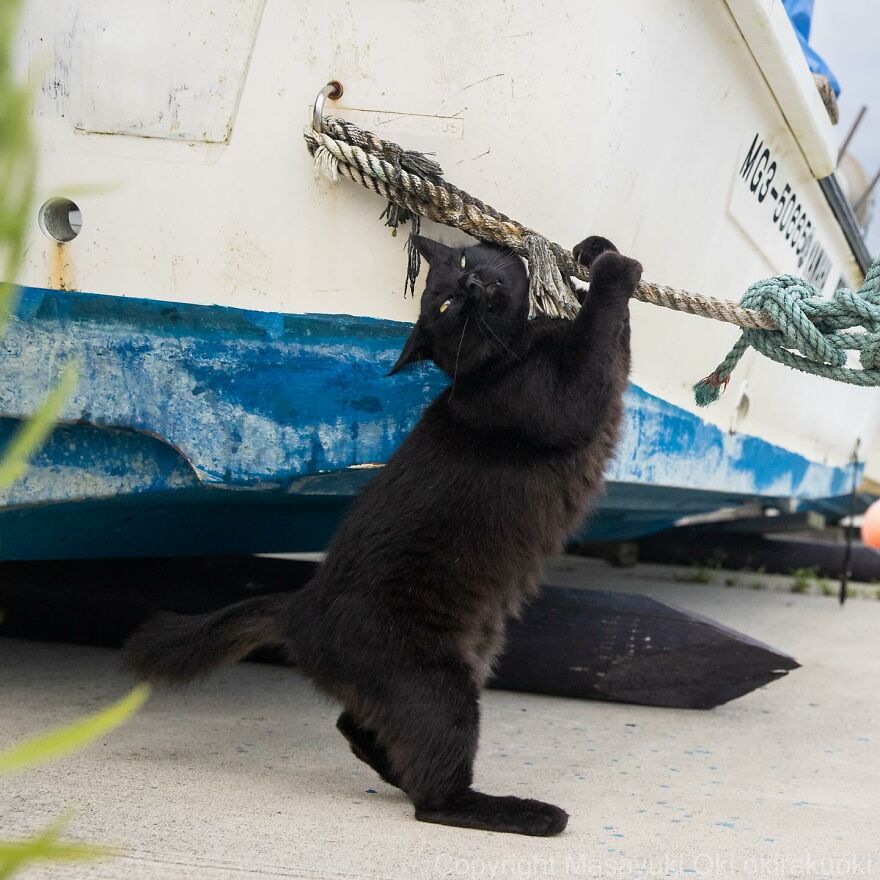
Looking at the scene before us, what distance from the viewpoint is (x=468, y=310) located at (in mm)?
1767

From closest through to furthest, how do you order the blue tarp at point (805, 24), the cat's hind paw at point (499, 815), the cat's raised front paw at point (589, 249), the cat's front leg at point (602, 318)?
1. the cat's hind paw at point (499, 815)
2. the cat's front leg at point (602, 318)
3. the cat's raised front paw at point (589, 249)
4. the blue tarp at point (805, 24)

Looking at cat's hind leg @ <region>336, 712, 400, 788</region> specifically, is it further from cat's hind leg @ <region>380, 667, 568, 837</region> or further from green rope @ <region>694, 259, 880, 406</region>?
green rope @ <region>694, 259, 880, 406</region>

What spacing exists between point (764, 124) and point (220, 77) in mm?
1440

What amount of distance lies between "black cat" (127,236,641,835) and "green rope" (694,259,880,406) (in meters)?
0.31

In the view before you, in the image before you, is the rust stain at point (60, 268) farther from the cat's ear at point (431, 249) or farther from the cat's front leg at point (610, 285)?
the cat's front leg at point (610, 285)

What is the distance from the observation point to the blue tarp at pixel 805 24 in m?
3.18

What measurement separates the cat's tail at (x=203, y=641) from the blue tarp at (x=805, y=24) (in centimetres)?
249

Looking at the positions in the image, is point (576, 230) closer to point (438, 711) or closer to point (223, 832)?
point (438, 711)

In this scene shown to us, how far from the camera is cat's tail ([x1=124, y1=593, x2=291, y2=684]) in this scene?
1.87 m

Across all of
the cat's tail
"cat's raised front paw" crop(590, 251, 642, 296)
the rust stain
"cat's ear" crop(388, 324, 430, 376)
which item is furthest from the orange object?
the rust stain

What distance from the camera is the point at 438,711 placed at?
1.63 m

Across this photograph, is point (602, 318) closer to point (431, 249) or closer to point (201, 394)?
point (431, 249)

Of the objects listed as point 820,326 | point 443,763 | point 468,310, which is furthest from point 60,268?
point 820,326

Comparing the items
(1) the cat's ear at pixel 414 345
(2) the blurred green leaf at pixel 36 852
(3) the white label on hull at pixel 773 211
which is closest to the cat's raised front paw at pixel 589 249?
(1) the cat's ear at pixel 414 345
